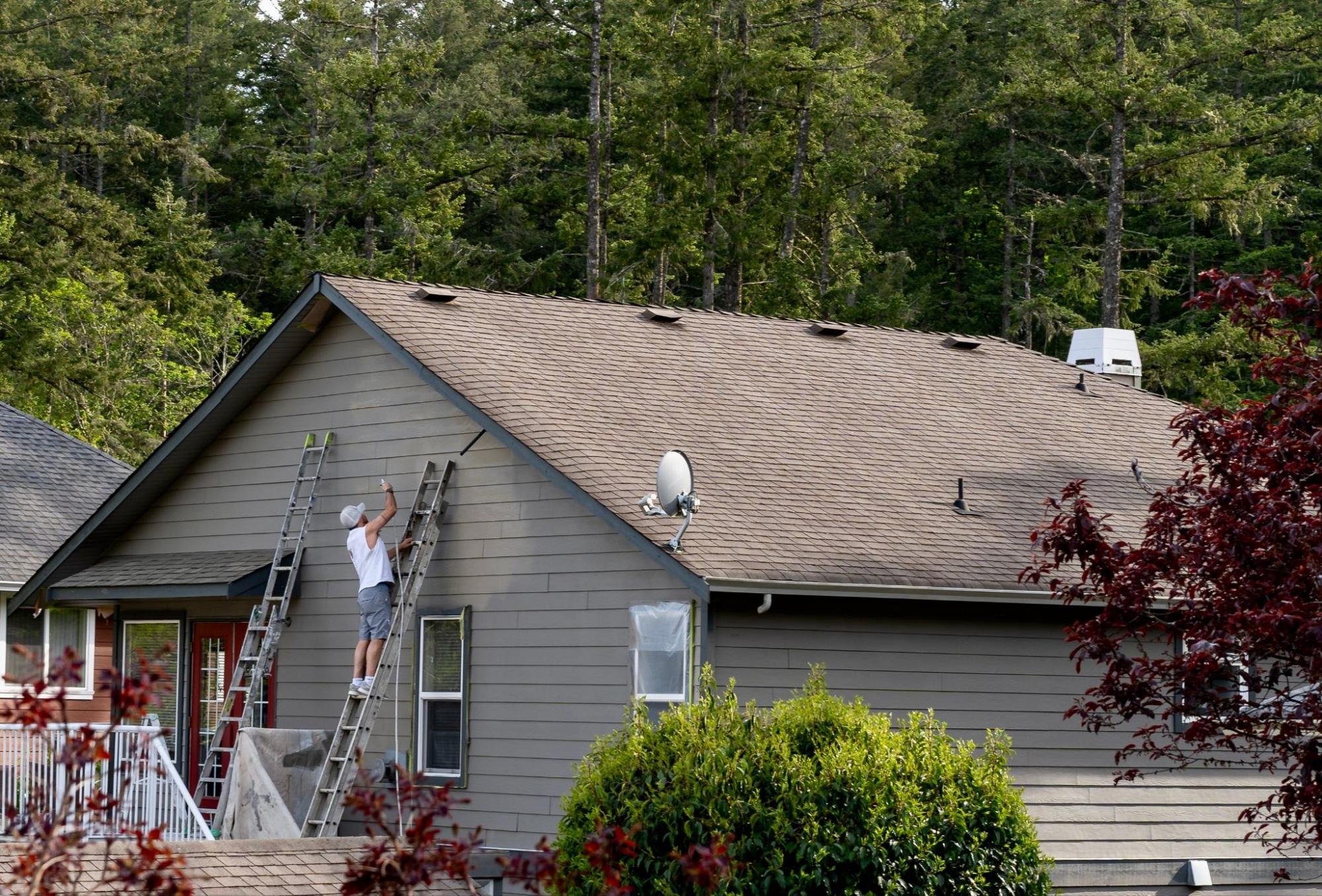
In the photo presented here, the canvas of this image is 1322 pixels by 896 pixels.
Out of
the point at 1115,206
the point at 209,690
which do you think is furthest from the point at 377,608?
the point at 1115,206

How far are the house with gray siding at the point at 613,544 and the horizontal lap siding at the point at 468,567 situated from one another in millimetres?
28

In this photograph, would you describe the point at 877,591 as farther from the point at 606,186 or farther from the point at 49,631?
the point at 606,186

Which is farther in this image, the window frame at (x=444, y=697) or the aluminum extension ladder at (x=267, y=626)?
the aluminum extension ladder at (x=267, y=626)

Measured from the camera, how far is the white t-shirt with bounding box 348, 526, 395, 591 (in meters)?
15.0

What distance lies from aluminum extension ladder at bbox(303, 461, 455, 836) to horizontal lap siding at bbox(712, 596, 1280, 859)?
290 centimetres

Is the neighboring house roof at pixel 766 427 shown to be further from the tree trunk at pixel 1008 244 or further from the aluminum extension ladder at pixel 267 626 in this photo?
the tree trunk at pixel 1008 244

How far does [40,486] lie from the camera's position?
1014 inches

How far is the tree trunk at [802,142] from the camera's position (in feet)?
119

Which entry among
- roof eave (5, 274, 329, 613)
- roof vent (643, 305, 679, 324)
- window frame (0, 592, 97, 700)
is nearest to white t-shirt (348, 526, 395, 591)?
roof eave (5, 274, 329, 613)

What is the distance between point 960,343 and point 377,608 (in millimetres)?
8466

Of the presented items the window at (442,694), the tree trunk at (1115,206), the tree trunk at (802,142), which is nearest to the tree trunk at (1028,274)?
the tree trunk at (802,142)

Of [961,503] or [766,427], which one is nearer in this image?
[961,503]

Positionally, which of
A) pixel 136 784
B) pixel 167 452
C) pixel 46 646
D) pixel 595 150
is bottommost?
pixel 136 784

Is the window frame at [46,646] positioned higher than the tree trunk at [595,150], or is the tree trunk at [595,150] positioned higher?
the tree trunk at [595,150]
